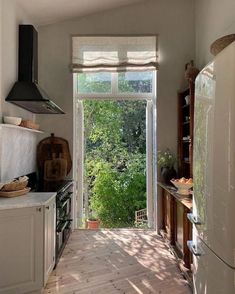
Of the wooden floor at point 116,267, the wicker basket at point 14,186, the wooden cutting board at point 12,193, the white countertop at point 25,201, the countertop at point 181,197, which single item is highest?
the wicker basket at point 14,186

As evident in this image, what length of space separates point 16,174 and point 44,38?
7.55ft

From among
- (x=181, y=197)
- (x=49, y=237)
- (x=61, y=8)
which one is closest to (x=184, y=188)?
(x=181, y=197)

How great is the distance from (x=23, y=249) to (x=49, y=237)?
13.3 inches

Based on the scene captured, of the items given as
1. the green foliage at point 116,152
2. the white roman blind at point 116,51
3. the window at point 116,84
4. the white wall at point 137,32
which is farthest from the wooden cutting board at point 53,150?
the white roman blind at point 116,51

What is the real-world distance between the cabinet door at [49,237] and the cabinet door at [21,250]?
0.08 meters

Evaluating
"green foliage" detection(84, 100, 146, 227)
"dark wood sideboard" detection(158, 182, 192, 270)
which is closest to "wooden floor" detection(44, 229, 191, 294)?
"dark wood sideboard" detection(158, 182, 192, 270)

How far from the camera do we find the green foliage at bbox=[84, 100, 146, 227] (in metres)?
4.89

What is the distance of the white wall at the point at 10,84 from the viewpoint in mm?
3252

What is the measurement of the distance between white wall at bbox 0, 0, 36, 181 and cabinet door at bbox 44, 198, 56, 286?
2.41ft

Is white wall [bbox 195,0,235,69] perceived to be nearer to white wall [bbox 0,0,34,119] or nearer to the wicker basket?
white wall [bbox 0,0,34,119]

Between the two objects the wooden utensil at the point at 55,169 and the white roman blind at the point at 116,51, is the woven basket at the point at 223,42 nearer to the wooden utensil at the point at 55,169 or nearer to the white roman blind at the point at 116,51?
the white roman blind at the point at 116,51

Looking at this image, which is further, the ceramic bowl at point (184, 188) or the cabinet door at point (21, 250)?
the ceramic bowl at point (184, 188)

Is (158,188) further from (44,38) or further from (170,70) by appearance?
(44,38)

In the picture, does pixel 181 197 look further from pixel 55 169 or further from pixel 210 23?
pixel 210 23
